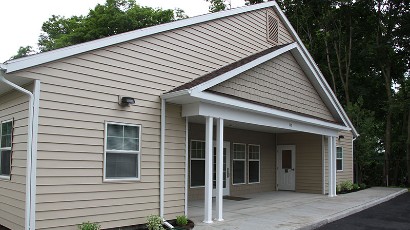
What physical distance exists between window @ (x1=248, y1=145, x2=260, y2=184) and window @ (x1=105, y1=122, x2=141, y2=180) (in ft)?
25.7

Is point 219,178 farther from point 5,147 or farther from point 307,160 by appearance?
point 307,160

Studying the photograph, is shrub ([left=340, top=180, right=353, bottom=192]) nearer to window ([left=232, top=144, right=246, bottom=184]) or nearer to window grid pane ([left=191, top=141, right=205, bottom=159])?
window ([left=232, top=144, right=246, bottom=184])

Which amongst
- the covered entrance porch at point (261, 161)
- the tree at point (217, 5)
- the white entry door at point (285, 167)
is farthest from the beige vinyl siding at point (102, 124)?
the tree at point (217, 5)

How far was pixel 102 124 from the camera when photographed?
767 centimetres

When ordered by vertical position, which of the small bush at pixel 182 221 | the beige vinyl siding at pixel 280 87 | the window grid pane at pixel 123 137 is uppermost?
the beige vinyl siding at pixel 280 87

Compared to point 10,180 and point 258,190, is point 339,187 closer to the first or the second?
point 258,190

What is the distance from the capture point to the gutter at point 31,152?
6.48 meters

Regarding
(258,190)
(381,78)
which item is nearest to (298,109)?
(258,190)

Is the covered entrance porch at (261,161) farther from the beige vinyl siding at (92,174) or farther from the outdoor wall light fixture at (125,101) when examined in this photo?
the outdoor wall light fixture at (125,101)

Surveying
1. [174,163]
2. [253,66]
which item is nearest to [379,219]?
[253,66]

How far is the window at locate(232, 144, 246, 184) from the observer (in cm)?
1456

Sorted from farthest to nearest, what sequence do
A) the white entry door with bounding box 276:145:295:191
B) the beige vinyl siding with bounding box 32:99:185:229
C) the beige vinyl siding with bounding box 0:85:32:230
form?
1. the white entry door with bounding box 276:145:295:191
2. the beige vinyl siding with bounding box 0:85:32:230
3. the beige vinyl siding with bounding box 32:99:185:229

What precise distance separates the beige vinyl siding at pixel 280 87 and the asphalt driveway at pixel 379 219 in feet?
12.5

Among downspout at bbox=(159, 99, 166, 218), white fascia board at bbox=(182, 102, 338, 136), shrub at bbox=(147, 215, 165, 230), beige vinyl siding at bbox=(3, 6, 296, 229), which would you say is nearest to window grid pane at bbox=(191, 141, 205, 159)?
white fascia board at bbox=(182, 102, 338, 136)
